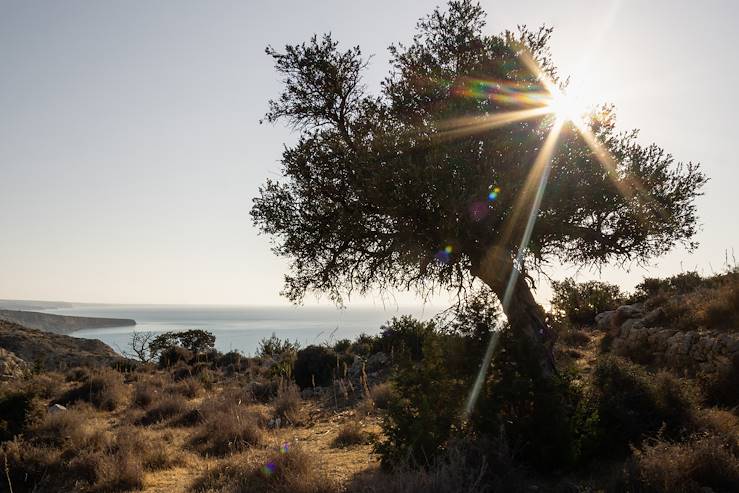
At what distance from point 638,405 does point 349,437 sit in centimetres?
630

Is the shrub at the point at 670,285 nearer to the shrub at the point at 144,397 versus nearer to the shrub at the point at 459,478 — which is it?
the shrub at the point at 459,478

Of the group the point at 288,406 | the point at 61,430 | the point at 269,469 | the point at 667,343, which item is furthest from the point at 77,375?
the point at 667,343

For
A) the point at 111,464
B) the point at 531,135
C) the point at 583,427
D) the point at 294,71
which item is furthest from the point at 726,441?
the point at 294,71

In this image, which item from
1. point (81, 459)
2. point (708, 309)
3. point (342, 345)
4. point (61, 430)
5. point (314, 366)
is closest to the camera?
point (81, 459)

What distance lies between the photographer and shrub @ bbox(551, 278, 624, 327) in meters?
24.9

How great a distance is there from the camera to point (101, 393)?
1792 centimetres

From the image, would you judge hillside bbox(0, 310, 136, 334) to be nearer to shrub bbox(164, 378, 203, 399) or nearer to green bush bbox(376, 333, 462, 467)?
shrub bbox(164, 378, 203, 399)

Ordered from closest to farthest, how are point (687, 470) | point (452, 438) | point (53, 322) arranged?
1. point (687, 470)
2. point (452, 438)
3. point (53, 322)

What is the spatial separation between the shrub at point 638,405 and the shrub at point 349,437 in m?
5.40

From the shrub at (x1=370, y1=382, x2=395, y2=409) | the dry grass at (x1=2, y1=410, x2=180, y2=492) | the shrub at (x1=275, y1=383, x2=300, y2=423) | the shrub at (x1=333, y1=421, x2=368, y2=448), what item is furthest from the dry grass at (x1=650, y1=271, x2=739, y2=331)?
the dry grass at (x1=2, y1=410, x2=180, y2=492)

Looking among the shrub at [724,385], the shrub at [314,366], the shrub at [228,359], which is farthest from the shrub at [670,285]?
the shrub at [228,359]

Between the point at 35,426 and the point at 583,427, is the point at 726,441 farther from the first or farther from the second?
the point at 35,426

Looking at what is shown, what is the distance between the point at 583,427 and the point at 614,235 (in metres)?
5.38

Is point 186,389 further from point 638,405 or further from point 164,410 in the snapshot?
point 638,405
